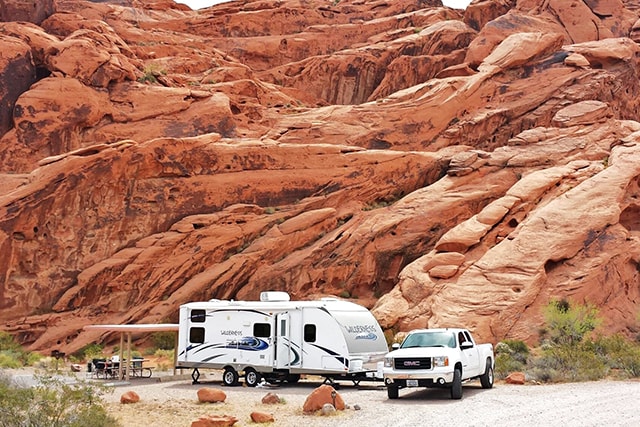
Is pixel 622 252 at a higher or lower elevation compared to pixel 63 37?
lower

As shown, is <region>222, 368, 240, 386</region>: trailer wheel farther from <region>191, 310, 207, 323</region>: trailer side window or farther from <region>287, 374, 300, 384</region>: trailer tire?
<region>191, 310, 207, 323</region>: trailer side window

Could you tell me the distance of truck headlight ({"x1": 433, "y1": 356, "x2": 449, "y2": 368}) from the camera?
55.7ft

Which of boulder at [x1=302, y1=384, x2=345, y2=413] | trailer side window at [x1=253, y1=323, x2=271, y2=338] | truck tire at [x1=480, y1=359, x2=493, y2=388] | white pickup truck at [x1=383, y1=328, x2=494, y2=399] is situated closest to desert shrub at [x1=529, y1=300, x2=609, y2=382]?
truck tire at [x1=480, y1=359, x2=493, y2=388]

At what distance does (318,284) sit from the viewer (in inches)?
1284

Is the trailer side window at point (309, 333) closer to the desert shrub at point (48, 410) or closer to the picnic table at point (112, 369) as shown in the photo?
the picnic table at point (112, 369)

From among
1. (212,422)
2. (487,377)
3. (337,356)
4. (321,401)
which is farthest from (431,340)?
(212,422)

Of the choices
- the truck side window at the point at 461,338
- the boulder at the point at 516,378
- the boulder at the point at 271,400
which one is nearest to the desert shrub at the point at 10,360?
the boulder at the point at 271,400

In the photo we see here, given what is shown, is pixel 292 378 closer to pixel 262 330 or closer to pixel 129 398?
pixel 262 330

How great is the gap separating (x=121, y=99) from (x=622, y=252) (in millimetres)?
27655

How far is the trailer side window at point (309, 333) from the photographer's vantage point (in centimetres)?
2131

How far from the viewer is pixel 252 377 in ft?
72.9

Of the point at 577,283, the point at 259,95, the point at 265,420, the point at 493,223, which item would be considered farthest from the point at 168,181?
the point at 265,420

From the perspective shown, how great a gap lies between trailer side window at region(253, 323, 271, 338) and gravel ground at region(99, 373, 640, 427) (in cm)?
213

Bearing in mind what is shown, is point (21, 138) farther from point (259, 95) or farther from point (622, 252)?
point (622, 252)
